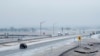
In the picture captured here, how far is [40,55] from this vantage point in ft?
87.3

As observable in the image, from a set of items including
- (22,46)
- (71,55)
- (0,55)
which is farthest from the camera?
(22,46)

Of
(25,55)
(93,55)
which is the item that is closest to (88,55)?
(93,55)

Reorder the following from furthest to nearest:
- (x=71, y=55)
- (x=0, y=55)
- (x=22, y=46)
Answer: (x=22, y=46), (x=71, y=55), (x=0, y=55)

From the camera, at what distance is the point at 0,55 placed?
25.7 metres

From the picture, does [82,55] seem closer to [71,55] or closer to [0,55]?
[71,55]

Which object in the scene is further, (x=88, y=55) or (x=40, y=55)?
(x=88, y=55)

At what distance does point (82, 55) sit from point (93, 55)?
151 cm

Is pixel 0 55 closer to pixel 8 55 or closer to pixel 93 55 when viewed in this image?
pixel 8 55

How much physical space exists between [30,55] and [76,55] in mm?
8300

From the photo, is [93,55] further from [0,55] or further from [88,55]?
[0,55]

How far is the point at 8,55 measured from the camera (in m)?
25.9

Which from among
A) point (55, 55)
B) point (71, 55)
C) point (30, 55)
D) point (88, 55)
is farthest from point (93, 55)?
point (30, 55)

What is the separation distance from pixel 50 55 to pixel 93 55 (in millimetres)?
8445

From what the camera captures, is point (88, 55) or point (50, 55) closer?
point (50, 55)
